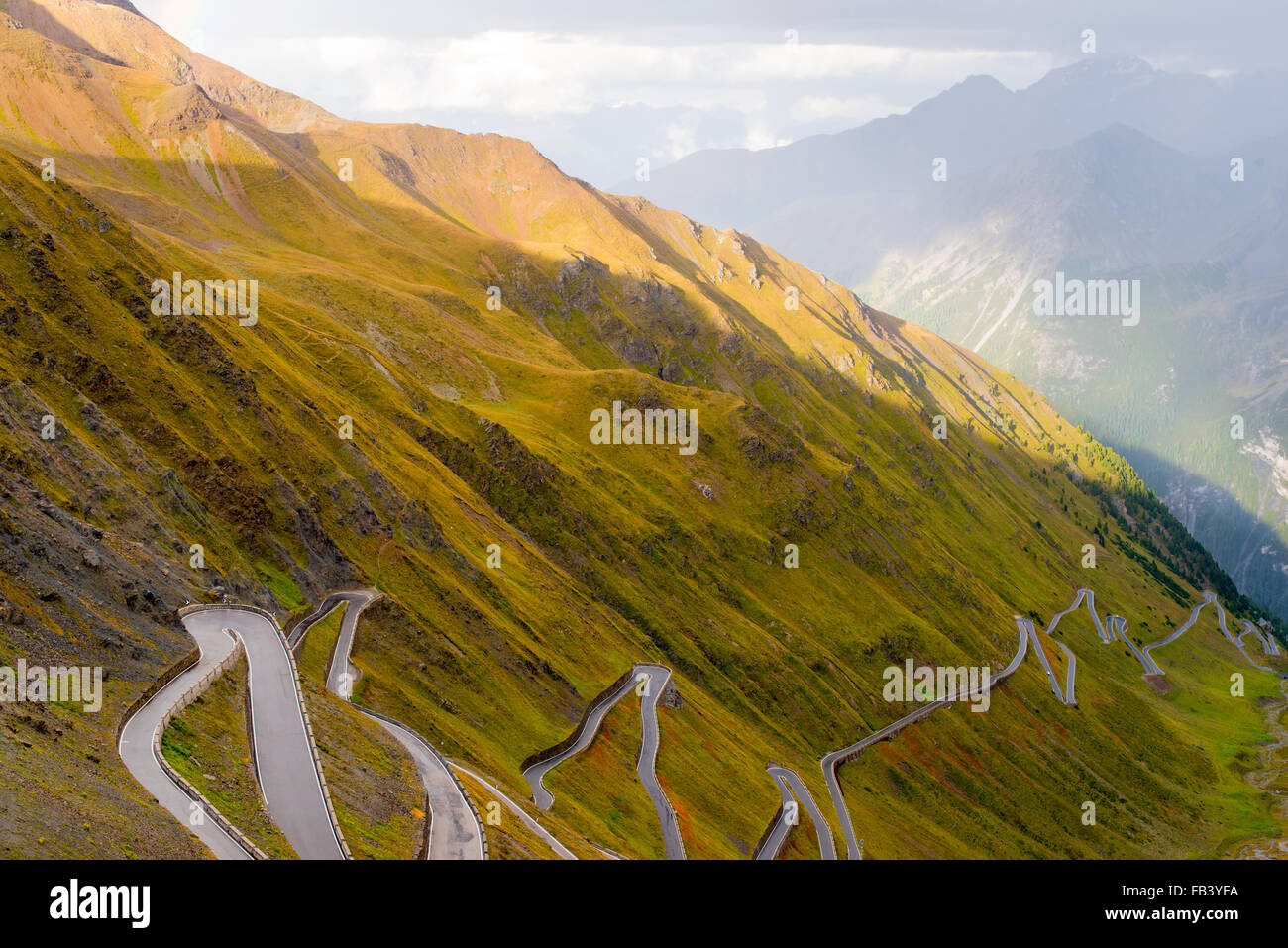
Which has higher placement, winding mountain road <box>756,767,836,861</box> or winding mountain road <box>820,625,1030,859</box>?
winding mountain road <box>756,767,836,861</box>

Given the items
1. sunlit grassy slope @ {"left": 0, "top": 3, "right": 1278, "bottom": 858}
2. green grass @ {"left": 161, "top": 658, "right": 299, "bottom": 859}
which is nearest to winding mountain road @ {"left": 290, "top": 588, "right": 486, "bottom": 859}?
sunlit grassy slope @ {"left": 0, "top": 3, "right": 1278, "bottom": 858}

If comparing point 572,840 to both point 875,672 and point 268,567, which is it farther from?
point 875,672

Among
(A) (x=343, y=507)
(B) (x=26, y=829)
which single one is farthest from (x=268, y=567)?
(B) (x=26, y=829)

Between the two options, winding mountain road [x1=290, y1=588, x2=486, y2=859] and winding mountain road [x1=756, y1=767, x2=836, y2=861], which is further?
winding mountain road [x1=756, y1=767, x2=836, y2=861]

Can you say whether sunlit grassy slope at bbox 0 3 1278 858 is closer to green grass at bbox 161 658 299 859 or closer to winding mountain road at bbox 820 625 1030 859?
winding mountain road at bbox 820 625 1030 859

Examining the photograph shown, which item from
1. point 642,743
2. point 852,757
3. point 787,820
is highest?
point 642,743

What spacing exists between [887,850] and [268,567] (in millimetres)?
79527

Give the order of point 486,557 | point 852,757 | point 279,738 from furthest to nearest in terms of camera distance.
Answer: point 852,757, point 486,557, point 279,738

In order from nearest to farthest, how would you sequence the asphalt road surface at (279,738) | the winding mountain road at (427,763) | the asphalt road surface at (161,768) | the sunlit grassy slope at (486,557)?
the asphalt road surface at (161,768) < the asphalt road surface at (279,738) < the winding mountain road at (427,763) < the sunlit grassy slope at (486,557)

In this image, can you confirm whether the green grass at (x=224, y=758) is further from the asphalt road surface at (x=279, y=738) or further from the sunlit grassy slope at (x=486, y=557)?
the sunlit grassy slope at (x=486, y=557)

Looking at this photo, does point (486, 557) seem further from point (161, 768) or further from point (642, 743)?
point (161, 768)

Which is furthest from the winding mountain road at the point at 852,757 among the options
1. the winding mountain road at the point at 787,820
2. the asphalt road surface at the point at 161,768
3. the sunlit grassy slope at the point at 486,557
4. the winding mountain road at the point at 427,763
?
the asphalt road surface at the point at 161,768

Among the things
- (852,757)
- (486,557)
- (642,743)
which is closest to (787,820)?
(642,743)
